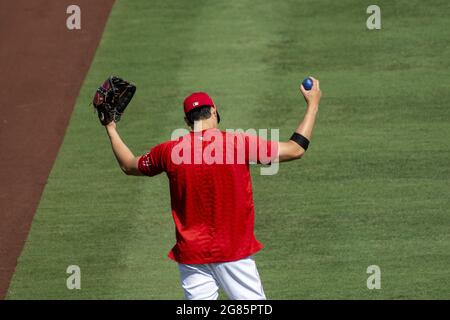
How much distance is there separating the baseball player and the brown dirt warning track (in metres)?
3.04

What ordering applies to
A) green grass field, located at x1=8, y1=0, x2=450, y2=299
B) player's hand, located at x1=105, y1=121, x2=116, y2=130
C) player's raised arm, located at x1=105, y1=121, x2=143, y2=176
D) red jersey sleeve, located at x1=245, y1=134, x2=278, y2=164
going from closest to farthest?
red jersey sleeve, located at x1=245, y1=134, x2=278, y2=164 → player's raised arm, located at x1=105, y1=121, x2=143, y2=176 → player's hand, located at x1=105, y1=121, x2=116, y2=130 → green grass field, located at x1=8, y1=0, x2=450, y2=299

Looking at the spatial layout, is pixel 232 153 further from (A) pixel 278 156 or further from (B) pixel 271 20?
(B) pixel 271 20

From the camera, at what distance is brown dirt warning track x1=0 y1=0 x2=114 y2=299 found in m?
10.4

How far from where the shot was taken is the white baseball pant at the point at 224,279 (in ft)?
21.7

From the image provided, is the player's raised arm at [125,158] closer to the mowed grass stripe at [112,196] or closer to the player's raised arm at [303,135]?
the player's raised arm at [303,135]

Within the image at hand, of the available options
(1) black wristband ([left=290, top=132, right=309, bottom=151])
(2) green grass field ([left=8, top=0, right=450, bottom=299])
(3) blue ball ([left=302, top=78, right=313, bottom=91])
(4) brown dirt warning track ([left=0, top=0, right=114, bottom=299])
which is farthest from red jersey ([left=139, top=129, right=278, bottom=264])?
(4) brown dirt warning track ([left=0, top=0, right=114, bottom=299])

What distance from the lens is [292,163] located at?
10844mm

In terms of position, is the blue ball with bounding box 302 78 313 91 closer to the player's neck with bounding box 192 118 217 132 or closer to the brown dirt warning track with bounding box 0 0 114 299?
the player's neck with bounding box 192 118 217 132

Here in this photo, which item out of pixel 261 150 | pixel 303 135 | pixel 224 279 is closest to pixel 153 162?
pixel 261 150

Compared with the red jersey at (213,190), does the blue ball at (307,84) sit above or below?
above

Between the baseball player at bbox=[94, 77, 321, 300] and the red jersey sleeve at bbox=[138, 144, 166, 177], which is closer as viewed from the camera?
the baseball player at bbox=[94, 77, 321, 300]

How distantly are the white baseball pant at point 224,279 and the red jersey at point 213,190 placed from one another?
66mm

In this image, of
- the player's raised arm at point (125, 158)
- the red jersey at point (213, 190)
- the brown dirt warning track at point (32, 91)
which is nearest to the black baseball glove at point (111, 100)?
the player's raised arm at point (125, 158)

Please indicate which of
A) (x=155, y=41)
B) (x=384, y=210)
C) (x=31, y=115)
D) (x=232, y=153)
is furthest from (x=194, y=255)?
(x=155, y=41)
